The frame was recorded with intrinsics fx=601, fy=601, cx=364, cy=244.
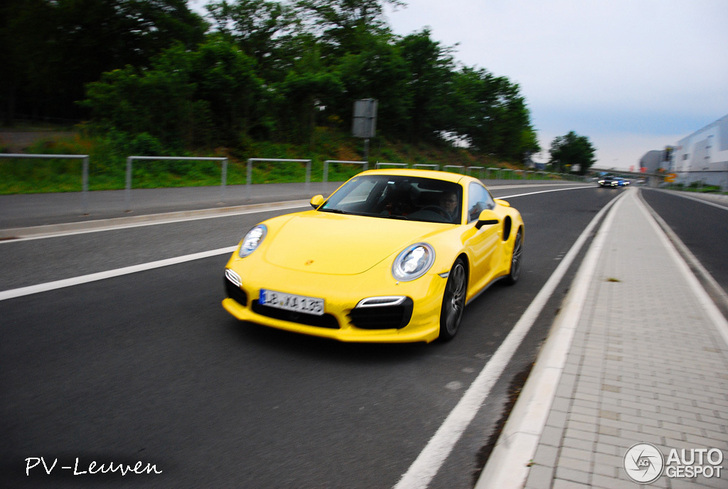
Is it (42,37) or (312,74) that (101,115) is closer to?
(312,74)

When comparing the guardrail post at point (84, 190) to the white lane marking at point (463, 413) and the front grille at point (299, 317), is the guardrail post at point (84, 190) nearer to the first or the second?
the front grille at point (299, 317)

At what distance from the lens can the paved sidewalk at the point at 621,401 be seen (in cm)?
278

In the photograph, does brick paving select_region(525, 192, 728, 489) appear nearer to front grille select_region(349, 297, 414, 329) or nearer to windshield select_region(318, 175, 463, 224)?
front grille select_region(349, 297, 414, 329)

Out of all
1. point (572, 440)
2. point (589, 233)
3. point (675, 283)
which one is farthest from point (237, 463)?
point (589, 233)

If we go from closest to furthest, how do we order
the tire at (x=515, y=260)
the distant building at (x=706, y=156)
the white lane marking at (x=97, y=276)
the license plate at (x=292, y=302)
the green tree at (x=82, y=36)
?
the license plate at (x=292, y=302), the white lane marking at (x=97, y=276), the tire at (x=515, y=260), the green tree at (x=82, y=36), the distant building at (x=706, y=156)

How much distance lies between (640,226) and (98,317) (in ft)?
46.5

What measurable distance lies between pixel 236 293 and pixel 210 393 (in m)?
1.14

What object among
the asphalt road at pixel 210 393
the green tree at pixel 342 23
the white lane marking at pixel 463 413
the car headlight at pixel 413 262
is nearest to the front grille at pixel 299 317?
the asphalt road at pixel 210 393

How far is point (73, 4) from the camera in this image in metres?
39.5

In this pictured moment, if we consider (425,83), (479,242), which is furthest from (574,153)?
(479,242)

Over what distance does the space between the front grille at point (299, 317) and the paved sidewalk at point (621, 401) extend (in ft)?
4.47

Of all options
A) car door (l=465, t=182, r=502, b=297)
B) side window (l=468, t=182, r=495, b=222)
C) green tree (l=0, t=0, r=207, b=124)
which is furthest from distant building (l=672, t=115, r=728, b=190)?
car door (l=465, t=182, r=502, b=297)

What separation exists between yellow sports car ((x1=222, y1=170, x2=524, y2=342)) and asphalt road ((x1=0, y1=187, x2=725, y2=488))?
0.87 ft

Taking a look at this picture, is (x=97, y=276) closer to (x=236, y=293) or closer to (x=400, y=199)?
(x=236, y=293)
